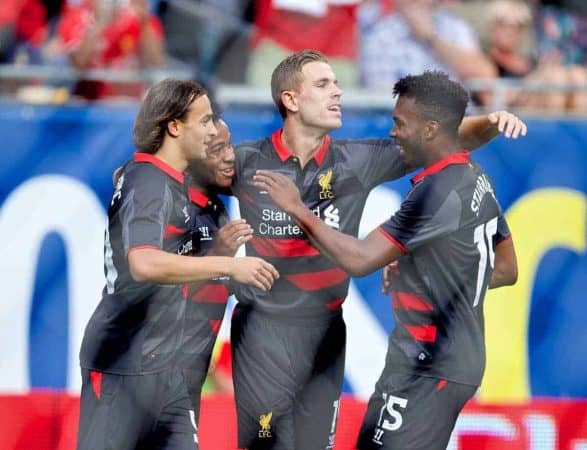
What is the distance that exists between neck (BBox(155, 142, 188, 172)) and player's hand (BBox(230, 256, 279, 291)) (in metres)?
0.45

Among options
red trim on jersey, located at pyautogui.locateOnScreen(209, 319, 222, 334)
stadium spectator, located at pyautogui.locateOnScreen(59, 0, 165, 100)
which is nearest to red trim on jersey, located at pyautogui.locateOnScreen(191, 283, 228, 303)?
red trim on jersey, located at pyautogui.locateOnScreen(209, 319, 222, 334)

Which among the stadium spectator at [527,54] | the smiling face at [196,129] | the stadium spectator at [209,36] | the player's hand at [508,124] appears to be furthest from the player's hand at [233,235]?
the stadium spectator at [527,54]

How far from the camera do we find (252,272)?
432cm

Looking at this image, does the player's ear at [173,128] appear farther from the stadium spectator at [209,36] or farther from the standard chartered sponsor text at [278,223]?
the stadium spectator at [209,36]

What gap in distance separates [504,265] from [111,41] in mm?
3273

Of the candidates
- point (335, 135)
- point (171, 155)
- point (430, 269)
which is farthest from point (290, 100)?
point (335, 135)

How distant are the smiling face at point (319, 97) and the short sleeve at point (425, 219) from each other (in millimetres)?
570

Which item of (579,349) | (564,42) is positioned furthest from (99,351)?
(564,42)

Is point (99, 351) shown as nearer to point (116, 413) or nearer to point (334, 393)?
point (116, 413)

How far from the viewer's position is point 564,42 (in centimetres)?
782

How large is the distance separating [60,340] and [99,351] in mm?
2315

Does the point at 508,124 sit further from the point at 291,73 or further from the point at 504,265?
the point at 291,73

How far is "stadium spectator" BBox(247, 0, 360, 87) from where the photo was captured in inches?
282

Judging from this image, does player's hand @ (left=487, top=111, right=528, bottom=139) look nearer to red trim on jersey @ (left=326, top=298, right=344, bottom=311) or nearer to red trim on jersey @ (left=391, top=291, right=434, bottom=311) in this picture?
red trim on jersey @ (left=391, top=291, right=434, bottom=311)
